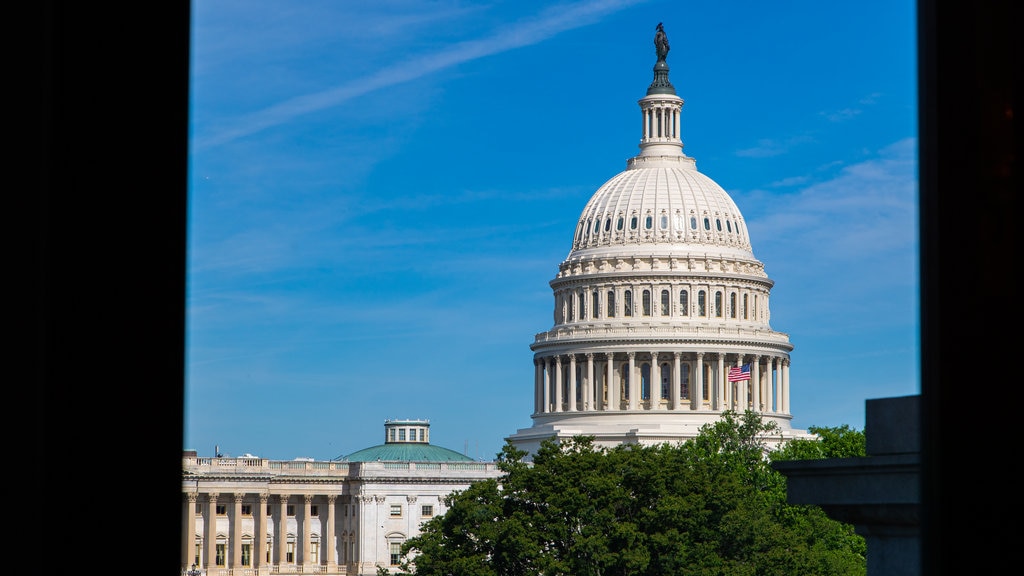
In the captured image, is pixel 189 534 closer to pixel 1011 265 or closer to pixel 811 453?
pixel 811 453

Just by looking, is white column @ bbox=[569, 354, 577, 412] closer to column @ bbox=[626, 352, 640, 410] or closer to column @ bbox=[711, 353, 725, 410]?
column @ bbox=[626, 352, 640, 410]

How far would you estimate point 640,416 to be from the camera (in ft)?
568

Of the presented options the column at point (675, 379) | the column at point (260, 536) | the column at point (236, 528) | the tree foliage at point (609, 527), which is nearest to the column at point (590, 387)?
the column at point (675, 379)

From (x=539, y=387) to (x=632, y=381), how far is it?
13.1 meters

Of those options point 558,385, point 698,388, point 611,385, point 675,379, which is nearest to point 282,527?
point 558,385

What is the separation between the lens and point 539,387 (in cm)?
18388

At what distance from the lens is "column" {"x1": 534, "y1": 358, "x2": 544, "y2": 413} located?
182750mm

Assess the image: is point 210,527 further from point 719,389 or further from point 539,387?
point 719,389

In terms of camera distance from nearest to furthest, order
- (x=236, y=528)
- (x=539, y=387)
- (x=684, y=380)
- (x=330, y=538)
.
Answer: (x=236, y=528), (x=684, y=380), (x=330, y=538), (x=539, y=387)

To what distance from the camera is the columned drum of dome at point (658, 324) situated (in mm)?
173875

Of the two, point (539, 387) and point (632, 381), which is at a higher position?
point (539, 387)

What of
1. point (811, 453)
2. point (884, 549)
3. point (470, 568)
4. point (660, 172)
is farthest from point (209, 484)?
point (884, 549)

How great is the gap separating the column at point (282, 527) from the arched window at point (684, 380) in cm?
4274

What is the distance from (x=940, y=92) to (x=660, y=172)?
181 metres
